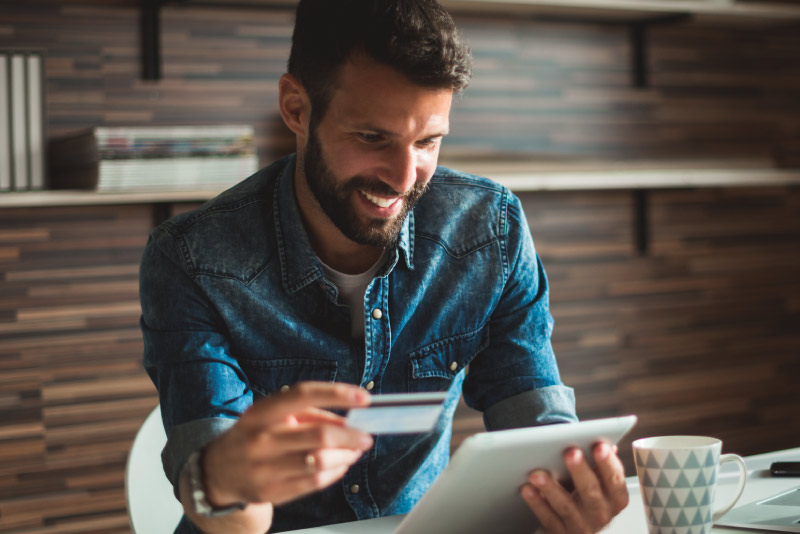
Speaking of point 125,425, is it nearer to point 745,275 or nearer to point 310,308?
point 310,308

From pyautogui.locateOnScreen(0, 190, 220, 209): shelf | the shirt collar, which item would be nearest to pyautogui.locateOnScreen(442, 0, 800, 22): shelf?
pyautogui.locateOnScreen(0, 190, 220, 209): shelf

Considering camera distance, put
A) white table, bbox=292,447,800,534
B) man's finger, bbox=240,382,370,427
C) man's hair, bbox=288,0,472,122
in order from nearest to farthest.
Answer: man's finger, bbox=240,382,370,427 < white table, bbox=292,447,800,534 < man's hair, bbox=288,0,472,122

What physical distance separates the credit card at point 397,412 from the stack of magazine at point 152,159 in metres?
1.41

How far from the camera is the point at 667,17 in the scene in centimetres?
286

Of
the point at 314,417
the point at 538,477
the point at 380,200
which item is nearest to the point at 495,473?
the point at 538,477

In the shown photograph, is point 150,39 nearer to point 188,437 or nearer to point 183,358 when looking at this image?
point 183,358

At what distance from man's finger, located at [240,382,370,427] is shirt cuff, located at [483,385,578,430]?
565 mm

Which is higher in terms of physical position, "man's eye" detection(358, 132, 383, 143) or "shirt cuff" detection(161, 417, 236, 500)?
"man's eye" detection(358, 132, 383, 143)

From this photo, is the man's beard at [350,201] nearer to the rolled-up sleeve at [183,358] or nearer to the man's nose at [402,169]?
the man's nose at [402,169]

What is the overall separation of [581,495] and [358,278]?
0.58 meters

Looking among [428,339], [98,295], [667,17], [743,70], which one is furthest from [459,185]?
[743,70]

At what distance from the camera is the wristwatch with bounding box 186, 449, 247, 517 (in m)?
1.00

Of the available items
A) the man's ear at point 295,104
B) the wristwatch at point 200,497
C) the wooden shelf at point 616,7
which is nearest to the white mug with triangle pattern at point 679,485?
the wristwatch at point 200,497

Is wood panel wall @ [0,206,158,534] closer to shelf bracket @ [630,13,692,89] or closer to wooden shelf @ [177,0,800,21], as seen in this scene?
wooden shelf @ [177,0,800,21]
